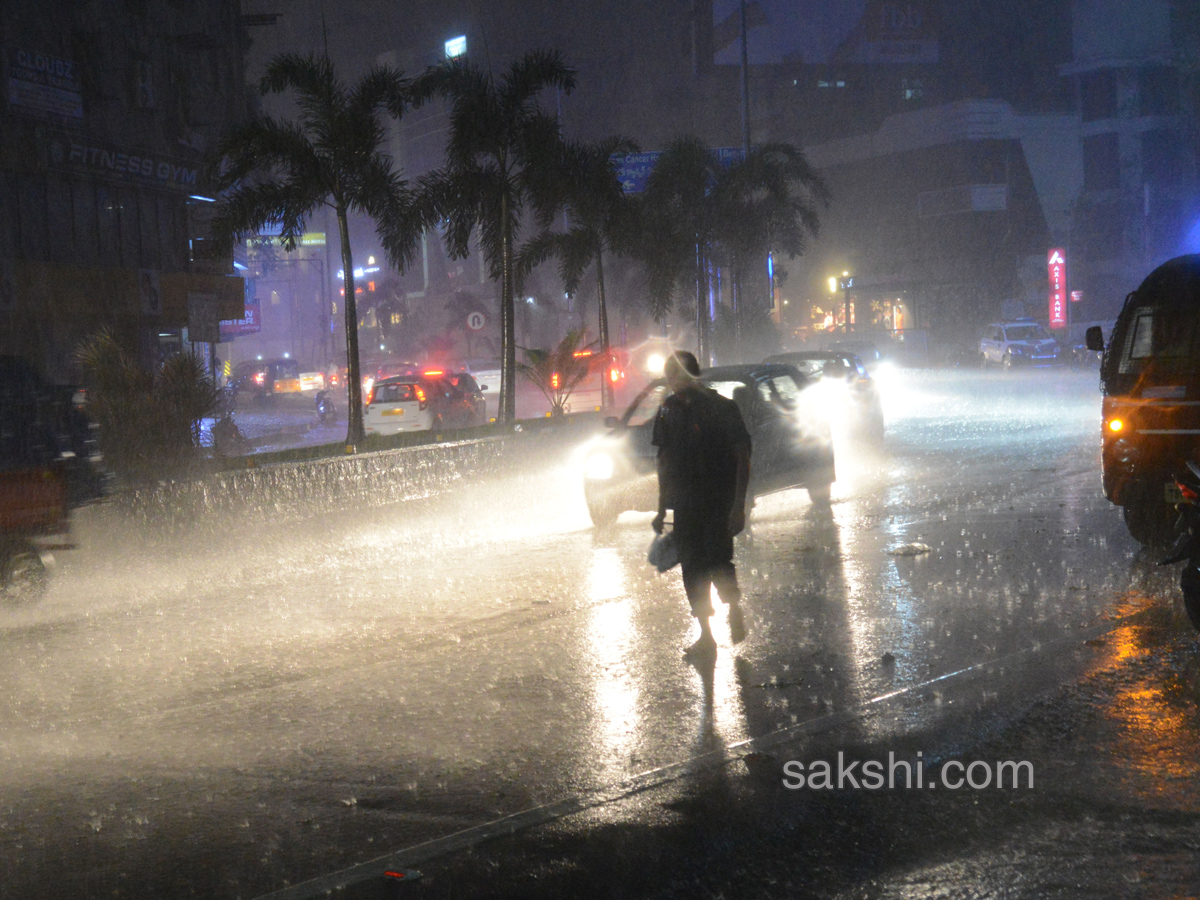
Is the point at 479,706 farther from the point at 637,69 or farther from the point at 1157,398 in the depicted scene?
the point at 637,69

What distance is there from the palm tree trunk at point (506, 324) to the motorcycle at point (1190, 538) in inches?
671

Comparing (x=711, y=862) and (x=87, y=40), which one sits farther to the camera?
(x=87, y=40)

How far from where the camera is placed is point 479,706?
21.1 feet

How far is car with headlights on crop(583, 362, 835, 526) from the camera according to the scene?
1289 centimetres

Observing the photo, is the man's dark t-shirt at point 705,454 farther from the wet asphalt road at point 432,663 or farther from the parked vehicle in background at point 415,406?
the parked vehicle in background at point 415,406

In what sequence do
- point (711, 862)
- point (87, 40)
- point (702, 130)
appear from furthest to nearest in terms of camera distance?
point (702, 130) < point (87, 40) < point (711, 862)

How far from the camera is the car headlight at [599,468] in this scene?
12898 millimetres

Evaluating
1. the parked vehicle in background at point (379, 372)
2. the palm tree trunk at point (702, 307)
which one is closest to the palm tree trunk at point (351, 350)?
the palm tree trunk at point (702, 307)

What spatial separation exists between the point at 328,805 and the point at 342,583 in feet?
19.2

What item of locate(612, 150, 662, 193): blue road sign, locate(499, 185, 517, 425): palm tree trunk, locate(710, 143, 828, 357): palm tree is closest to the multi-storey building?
locate(499, 185, 517, 425): palm tree trunk

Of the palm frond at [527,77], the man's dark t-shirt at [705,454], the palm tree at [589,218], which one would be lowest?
the man's dark t-shirt at [705,454]

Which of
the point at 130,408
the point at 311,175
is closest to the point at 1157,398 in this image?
the point at 130,408

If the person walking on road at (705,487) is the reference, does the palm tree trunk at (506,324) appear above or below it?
above

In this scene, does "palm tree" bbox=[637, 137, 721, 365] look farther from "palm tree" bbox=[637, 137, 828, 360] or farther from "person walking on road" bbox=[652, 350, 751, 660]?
"person walking on road" bbox=[652, 350, 751, 660]
